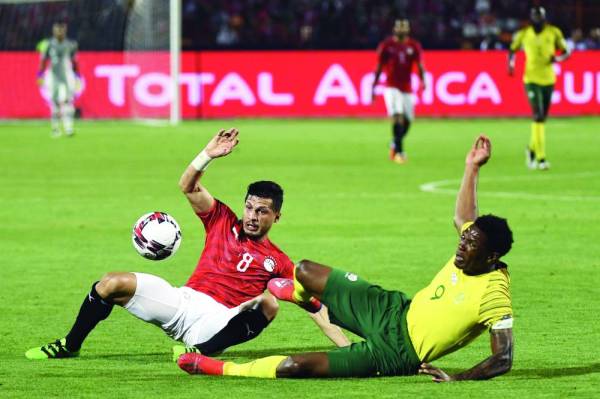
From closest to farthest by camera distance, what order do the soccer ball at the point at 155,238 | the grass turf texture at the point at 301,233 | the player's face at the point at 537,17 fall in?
the grass turf texture at the point at 301,233 < the soccer ball at the point at 155,238 < the player's face at the point at 537,17

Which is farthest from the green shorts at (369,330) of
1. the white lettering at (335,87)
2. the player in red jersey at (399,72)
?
the white lettering at (335,87)

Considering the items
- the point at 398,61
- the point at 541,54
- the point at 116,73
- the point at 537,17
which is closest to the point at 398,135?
the point at 398,61

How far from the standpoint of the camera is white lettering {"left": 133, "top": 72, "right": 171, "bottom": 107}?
3609cm

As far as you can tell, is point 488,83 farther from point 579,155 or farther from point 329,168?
point 329,168

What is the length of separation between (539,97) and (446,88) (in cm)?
1285

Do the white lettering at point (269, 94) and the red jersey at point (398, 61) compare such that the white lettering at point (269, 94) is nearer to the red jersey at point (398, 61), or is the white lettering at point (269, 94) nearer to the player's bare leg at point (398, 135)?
the red jersey at point (398, 61)

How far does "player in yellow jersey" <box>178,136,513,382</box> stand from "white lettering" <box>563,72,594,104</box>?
29.6 metres

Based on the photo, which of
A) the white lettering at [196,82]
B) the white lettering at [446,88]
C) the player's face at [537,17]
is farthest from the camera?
the white lettering at [446,88]

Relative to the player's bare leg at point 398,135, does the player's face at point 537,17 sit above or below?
above

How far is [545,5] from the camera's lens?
42.4 m

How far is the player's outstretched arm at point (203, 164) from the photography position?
9289mm

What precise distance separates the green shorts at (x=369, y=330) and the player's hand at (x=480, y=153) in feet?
4.01

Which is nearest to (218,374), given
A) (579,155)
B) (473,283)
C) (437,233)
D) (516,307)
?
(473,283)

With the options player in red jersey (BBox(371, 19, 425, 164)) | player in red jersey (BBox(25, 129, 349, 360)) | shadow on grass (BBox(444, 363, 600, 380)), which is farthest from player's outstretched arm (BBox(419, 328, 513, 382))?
player in red jersey (BBox(371, 19, 425, 164))
